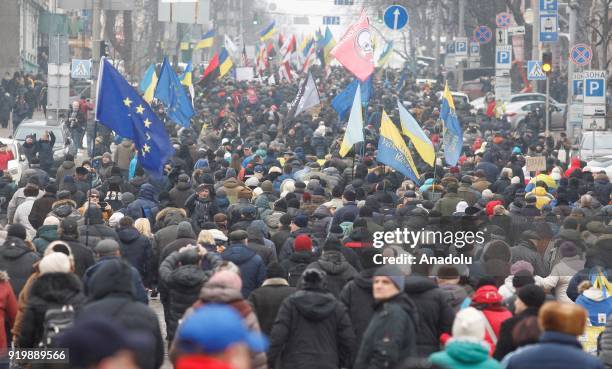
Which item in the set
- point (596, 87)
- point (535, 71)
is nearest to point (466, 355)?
point (596, 87)

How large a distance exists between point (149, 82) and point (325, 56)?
23275mm

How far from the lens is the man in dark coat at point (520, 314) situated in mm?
8695

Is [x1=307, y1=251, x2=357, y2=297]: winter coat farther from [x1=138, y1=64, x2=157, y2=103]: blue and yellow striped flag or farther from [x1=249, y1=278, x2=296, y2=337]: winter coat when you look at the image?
[x1=138, y1=64, x2=157, y2=103]: blue and yellow striped flag

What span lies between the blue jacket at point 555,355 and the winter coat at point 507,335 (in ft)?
5.76

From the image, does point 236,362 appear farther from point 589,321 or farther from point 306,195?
point 306,195

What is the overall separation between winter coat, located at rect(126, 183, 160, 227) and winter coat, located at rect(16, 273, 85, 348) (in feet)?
24.0

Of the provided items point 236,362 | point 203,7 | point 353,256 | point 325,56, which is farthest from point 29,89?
point 236,362

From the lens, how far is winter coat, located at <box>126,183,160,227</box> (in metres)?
16.9

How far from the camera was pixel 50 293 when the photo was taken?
9.20 metres

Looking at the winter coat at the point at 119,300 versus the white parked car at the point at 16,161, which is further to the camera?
the white parked car at the point at 16,161

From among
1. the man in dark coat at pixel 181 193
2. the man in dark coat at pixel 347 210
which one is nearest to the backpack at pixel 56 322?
the man in dark coat at pixel 347 210

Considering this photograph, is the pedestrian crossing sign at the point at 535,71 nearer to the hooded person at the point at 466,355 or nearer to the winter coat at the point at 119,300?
the winter coat at the point at 119,300

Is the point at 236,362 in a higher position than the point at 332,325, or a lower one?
higher

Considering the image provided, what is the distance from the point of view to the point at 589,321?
11109 mm
